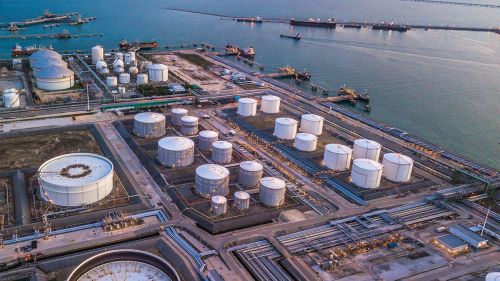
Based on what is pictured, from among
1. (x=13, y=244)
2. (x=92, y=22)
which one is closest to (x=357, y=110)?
(x=13, y=244)

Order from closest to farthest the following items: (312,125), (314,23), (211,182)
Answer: (211,182)
(312,125)
(314,23)

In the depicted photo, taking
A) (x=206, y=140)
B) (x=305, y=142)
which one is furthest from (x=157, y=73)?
(x=305, y=142)

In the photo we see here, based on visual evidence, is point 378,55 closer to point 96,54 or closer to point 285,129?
point 285,129

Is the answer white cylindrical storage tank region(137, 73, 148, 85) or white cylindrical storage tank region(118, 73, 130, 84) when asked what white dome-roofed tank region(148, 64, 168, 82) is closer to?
white cylindrical storage tank region(137, 73, 148, 85)

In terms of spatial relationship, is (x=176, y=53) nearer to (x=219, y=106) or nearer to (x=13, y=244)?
(x=219, y=106)

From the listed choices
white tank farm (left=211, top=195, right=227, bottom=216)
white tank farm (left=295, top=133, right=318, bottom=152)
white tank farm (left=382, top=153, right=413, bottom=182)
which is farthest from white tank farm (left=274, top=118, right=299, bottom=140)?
white tank farm (left=211, top=195, right=227, bottom=216)

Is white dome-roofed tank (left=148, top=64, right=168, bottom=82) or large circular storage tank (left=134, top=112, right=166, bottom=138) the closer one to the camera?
large circular storage tank (left=134, top=112, right=166, bottom=138)
